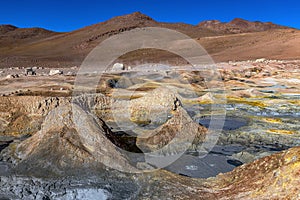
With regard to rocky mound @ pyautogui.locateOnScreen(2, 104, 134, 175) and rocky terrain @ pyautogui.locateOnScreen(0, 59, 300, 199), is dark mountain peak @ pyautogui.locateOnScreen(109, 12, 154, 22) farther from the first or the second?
rocky mound @ pyautogui.locateOnScreen(2, 104, 134, 175)

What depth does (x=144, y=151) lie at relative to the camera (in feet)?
31.8

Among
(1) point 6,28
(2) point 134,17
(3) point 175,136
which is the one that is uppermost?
(2) point 134,17

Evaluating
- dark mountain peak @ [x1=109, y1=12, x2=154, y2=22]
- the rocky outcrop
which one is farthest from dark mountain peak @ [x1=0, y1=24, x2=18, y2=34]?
the rocky outcrop

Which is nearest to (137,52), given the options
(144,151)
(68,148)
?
(144,151)

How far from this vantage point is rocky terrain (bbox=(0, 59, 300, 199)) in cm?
673

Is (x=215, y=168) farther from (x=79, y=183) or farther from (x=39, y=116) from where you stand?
(x=39, y=116)

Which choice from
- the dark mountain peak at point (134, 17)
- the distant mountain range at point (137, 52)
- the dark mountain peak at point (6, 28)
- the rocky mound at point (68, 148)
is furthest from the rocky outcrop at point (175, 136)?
the dark mountain peak at point (6, 28)

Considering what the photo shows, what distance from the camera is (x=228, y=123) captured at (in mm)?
14188

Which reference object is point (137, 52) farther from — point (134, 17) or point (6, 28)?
point (6, 28)

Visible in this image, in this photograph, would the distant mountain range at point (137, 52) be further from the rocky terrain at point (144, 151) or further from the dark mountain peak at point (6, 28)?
the rocky terrain at point (144, 151)

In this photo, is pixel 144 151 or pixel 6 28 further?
pixel 6 28

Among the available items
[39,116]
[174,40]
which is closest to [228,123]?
[39,116]

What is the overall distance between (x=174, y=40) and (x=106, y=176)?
83.4 m

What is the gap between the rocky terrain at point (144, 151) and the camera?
22.1 feet
